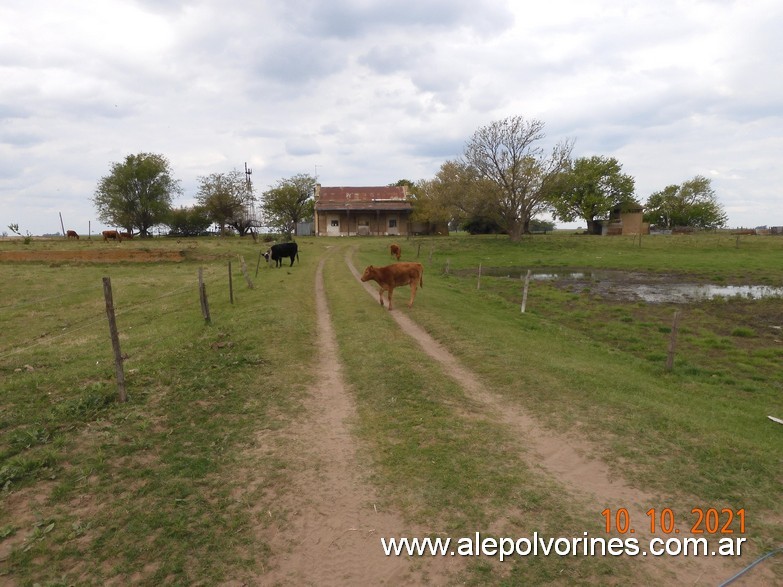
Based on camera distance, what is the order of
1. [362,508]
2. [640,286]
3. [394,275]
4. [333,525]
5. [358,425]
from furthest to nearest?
[640,286]
[394,275]
[358,425]
[362,508]
[333,525]

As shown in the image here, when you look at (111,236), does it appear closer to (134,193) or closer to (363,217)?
(134,193)

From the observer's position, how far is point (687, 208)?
84875 mm

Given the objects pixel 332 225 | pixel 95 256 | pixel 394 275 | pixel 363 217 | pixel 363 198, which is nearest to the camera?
pixel 394 275

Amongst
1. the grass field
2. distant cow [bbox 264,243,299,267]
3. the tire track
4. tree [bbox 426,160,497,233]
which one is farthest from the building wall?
the tire track

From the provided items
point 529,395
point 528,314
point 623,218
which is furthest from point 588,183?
point 529,395

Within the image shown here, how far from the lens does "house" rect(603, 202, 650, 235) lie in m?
70.8

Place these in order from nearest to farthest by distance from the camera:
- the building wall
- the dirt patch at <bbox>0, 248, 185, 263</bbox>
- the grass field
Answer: the grass field → the dirt patch at <bbox>0, 248, 185, 263</bbox> → the building wall

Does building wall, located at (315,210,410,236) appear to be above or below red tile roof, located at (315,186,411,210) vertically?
below

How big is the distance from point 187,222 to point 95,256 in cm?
3798

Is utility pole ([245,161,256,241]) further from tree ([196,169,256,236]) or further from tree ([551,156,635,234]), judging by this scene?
tree ([551,156,635,234])

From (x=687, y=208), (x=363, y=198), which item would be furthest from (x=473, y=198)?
(x=687, y=208)

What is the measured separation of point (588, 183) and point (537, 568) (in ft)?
255

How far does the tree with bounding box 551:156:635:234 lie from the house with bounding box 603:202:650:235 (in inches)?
49.3

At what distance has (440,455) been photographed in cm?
615
